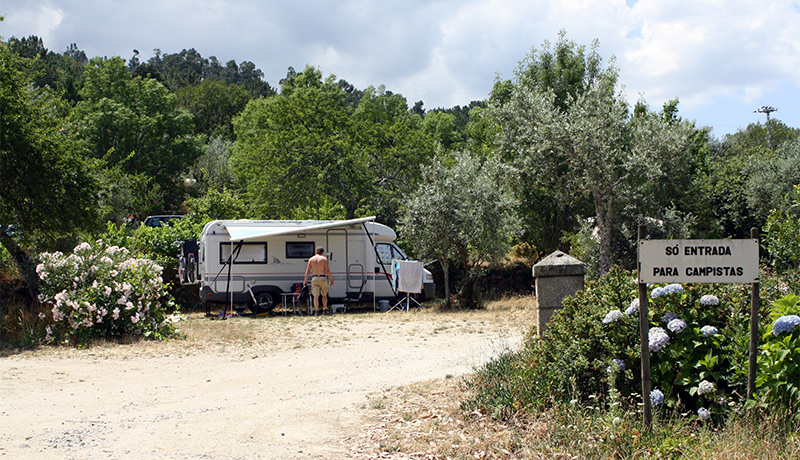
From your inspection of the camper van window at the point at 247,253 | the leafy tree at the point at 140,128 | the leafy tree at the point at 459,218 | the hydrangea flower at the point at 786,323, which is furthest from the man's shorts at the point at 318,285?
the leafy tree at the point at 140,128

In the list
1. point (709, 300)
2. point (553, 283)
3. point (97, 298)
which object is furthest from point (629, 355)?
point (97, 298)

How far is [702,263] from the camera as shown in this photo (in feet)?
14.4

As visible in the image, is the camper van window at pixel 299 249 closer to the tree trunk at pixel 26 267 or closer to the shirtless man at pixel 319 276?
the shirtless man at pixel 319 276

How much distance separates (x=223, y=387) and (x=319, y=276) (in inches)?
315

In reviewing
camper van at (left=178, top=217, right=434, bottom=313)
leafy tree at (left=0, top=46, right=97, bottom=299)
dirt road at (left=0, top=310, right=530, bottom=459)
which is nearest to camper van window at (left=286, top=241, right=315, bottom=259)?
camper van at (left=178, top=217, right=434, bottom=313)

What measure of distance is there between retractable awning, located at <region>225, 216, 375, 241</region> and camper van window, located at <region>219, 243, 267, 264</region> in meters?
0.44

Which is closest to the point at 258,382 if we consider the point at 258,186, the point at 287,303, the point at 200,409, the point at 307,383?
the point at 307,383

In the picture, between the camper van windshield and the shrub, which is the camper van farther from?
the shrub

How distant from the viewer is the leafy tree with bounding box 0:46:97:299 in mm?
11305

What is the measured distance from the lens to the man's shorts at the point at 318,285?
15.3m

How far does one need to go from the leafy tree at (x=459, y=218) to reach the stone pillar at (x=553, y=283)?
892cm

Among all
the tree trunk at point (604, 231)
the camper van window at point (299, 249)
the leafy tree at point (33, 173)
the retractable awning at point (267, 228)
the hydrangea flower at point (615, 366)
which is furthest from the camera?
the tree trunk at point (604, 231)

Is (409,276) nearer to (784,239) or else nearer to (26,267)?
(26,267)

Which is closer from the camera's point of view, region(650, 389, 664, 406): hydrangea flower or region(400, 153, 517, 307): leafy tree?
region(650, 389, 664, 406): hydrangea flower
